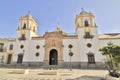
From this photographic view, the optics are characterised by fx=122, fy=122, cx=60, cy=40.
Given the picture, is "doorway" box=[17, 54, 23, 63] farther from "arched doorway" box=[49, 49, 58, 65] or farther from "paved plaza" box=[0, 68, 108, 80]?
"paved plaza" box=[0, 68, 108, 80]

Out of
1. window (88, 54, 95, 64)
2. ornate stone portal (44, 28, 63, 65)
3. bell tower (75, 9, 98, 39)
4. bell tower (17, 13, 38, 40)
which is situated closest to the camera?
window (88, 54, 95, 64)

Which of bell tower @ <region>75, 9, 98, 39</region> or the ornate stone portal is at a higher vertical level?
bell tower @ <region>75, 9, 98, 39</region>

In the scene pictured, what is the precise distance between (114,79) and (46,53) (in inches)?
741

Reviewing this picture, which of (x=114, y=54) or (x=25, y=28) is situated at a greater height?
(x=25, y=28)

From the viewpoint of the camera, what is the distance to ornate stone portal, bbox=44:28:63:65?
26.9m

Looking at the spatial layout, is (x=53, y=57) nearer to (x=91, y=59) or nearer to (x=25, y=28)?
(x=91, y=59)

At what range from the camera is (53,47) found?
2745cm

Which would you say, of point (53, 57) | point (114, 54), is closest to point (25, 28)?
point (53, 57)

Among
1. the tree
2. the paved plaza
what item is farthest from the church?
the tree

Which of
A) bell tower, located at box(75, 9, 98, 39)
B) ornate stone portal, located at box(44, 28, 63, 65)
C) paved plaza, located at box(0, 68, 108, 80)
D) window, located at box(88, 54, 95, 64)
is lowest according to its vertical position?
paved plaza, located at box(0, 68, 108, 80)

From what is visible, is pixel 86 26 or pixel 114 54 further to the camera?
pixel 86 26

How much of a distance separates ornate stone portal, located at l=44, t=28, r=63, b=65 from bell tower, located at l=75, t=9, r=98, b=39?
4.89 metres

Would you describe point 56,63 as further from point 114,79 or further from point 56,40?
point 114,79

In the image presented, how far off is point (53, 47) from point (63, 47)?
2253mm
